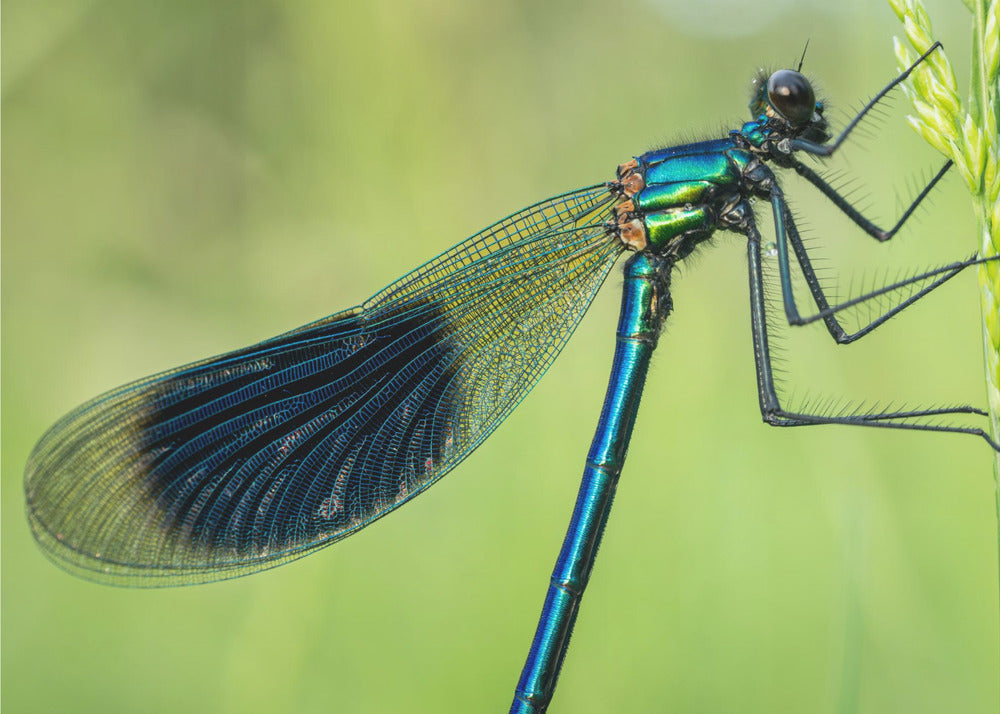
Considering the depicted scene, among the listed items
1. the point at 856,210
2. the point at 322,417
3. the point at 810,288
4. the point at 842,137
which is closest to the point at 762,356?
the point at 810,288

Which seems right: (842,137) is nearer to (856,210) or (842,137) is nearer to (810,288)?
(856,210)

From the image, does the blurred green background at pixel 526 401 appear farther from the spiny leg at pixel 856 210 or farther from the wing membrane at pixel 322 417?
the wing membrane at pixel 322 417

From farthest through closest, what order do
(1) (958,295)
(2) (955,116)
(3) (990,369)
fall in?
(1) (958,295) → (2) (955,116) → (3) (990,369)

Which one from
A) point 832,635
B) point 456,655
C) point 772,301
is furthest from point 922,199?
point 456,655

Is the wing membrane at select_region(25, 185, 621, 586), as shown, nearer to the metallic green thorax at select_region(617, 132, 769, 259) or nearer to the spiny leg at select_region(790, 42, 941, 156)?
the metallic green thorax at select_region(617, 132, 769, 259)

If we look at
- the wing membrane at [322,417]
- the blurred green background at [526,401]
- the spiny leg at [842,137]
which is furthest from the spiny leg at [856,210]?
the wing membrane at [322,417]

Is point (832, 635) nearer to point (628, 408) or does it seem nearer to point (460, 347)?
point (628, 408)
